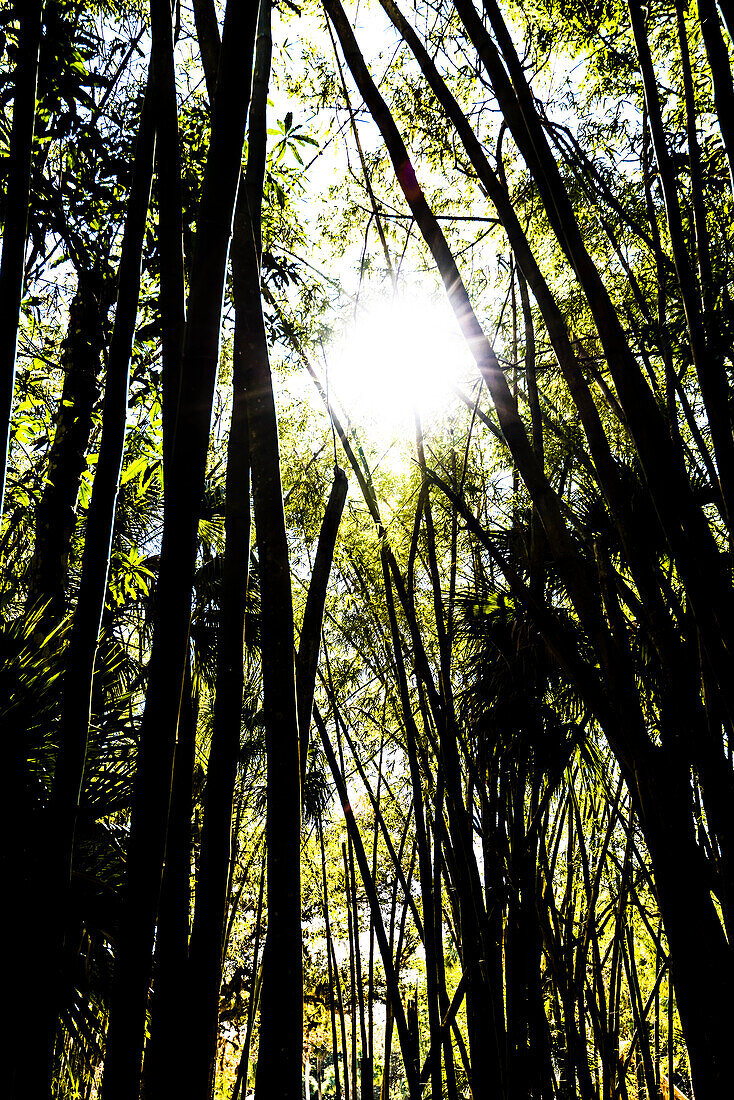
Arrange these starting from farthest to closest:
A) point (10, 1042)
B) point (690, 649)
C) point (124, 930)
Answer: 1. point (690, 649)
2. point (10, 1042)
3. point (124, 930)

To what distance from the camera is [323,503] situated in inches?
198

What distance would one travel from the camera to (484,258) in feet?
14.4

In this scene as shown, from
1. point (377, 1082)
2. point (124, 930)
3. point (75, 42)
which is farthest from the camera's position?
point (377, 1082)

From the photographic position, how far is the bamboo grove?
1.14 metres

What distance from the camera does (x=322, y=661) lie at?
6.14 meters

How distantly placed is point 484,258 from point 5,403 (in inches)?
144

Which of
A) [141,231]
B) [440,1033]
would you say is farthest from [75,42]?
[440,1033]

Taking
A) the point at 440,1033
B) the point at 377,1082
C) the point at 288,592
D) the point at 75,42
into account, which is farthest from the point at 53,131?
the point at 377,1082

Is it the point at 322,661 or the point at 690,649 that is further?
the point at 322,661

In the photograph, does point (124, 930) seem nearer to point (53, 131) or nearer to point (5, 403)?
point (5, 403)

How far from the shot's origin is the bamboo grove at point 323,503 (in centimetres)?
114

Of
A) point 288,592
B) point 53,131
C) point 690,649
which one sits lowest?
point 288,592

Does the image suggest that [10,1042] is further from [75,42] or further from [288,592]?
[75,42]

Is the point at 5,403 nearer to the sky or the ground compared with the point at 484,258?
nearer to the ground
